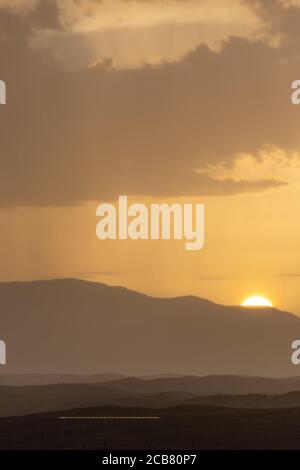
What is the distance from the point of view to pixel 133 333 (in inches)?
5344

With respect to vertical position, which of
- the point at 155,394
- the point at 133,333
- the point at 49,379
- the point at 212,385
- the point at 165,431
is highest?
the point at 133,333

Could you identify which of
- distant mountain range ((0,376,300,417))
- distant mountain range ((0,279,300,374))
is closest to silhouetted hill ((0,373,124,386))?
distant mountain range ((0,279,300,374))

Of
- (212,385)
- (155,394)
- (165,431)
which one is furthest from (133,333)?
(165,431)

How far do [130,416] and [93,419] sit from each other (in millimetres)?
2837

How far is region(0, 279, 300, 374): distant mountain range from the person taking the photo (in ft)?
370

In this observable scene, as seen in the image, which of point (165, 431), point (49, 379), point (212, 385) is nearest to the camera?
point (165, 431)

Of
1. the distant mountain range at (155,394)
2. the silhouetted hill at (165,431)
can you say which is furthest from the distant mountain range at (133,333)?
the silhouetted hill at (165,431)

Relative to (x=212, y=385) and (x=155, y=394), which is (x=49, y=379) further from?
(x=155, y=394)

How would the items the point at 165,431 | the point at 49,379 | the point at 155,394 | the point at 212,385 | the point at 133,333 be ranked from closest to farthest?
1. the point at 165,431
2. the point at 155,394
3. the point at 212,385
4. the point at 49,379
5. the point at 133,333

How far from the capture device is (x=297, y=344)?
145 metres

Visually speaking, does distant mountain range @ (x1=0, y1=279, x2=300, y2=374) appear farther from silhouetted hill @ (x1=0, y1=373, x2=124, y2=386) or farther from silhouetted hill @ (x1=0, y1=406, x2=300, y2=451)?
silhouetted hill @ (x1=0, y1=406, x2=300, y2=451)

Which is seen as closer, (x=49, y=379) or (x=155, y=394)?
(x=155, y=394)
